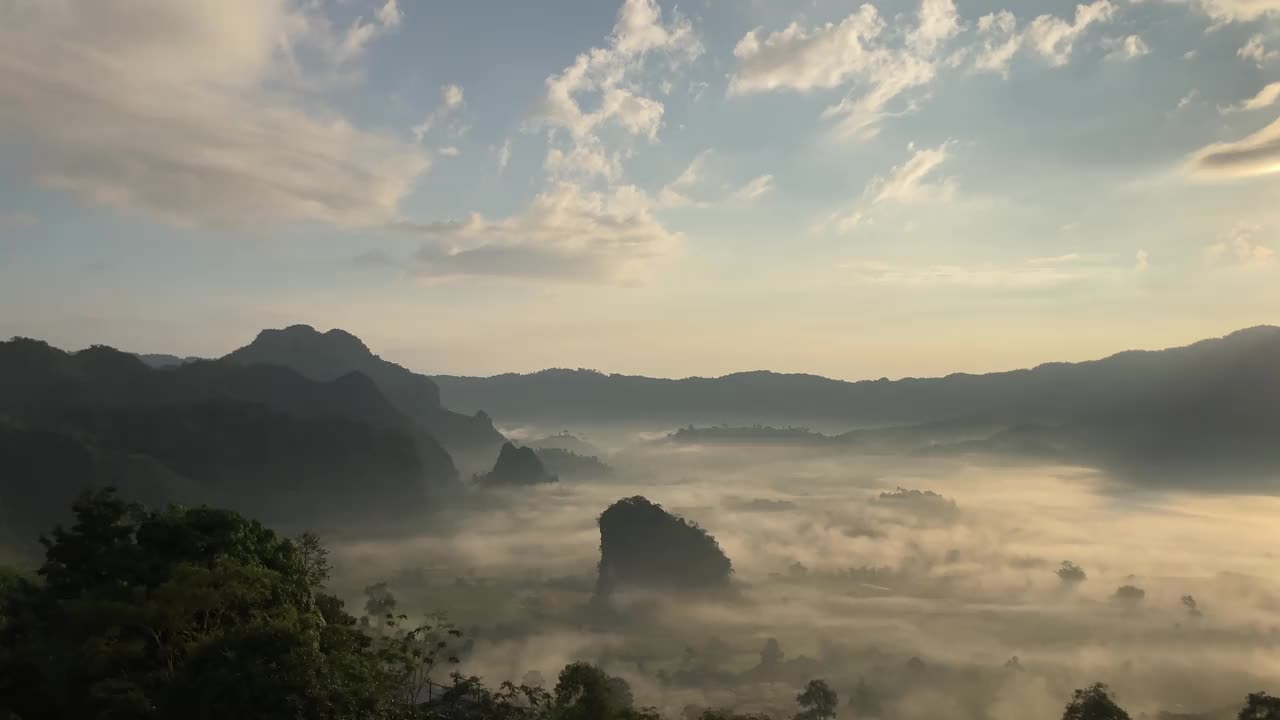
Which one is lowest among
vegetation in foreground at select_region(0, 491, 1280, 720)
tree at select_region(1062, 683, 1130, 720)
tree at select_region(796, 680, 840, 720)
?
tree at select_region(796, 680, 840, 720)

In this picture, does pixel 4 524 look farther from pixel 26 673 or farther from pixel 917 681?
pixel 917 681

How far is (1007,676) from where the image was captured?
655 feet

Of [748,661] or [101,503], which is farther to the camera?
[748,661]

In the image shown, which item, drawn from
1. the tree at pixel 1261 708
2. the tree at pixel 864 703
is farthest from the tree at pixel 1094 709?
the tree at pixel 864 703

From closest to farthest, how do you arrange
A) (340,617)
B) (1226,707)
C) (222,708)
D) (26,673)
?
(222,708) < (26,673) < (340,617) < (1226,707)

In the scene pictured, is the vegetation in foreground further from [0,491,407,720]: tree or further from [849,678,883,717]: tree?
[849,678,883,717]: tree

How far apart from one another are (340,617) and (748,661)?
167 m

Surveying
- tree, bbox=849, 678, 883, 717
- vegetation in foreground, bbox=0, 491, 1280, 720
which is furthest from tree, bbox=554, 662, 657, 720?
tree, bbox=849, 678, 883, 717

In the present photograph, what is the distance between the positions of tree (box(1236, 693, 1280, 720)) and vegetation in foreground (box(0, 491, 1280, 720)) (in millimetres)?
53861

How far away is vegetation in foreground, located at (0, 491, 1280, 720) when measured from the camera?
23266 millimetres

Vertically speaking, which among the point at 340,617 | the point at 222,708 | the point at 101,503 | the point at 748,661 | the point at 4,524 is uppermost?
the point at 101,503

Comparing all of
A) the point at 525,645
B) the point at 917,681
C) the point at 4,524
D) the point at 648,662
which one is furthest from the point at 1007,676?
the point at 4,524

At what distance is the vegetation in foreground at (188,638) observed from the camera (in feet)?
76.3

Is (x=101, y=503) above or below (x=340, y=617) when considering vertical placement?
above
